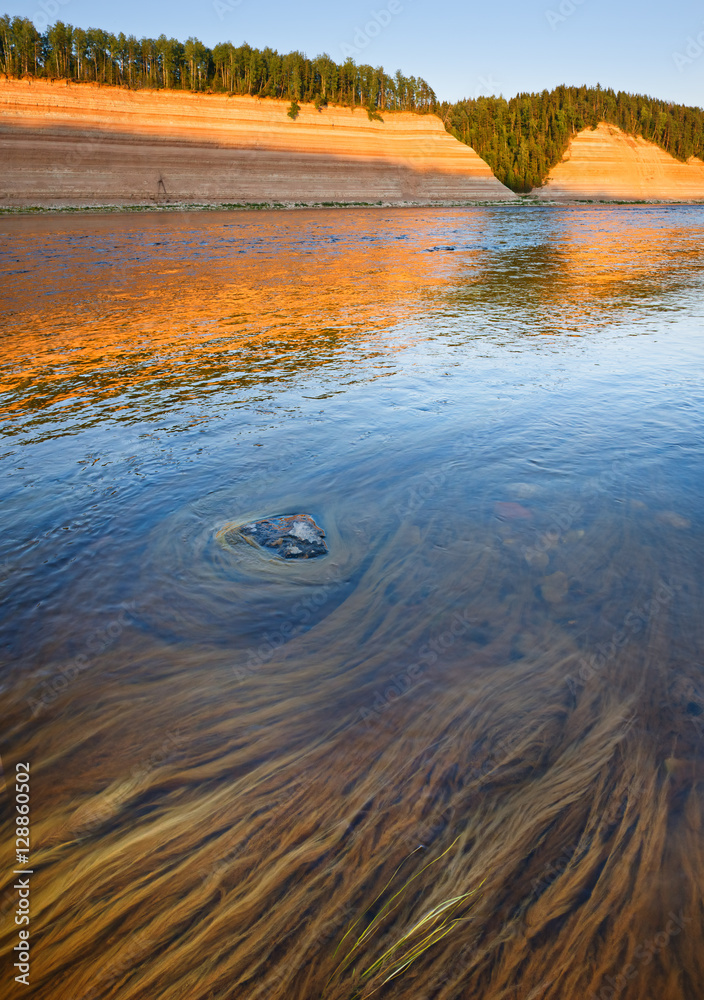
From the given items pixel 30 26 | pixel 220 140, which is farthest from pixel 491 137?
pixel 30 26

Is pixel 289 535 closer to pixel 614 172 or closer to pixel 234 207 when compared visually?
pixel 234 207

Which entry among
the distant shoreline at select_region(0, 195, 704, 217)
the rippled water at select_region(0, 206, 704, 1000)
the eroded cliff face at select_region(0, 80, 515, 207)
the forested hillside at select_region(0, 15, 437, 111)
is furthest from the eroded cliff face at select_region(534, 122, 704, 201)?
the rippled water at select_region(0, 206, 704, 1000)

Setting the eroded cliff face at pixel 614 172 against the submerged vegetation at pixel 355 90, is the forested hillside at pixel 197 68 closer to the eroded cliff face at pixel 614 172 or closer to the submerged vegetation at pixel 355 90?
the submerged vegetation at pixel 355 90

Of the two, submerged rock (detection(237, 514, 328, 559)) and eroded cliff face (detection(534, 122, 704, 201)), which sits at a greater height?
eroded cliff face (detection(534, 122, 704, 201))

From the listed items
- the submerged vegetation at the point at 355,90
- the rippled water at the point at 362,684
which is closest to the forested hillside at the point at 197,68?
the submerged vegetation at the point at 355,90

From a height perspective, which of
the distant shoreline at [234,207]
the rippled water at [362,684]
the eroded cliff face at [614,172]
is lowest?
the rippled water at [362,684]

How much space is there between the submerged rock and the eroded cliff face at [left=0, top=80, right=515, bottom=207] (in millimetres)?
47450

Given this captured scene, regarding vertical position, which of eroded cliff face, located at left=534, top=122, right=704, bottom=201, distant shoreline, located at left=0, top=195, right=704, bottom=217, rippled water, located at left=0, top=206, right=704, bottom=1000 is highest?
eroded cliff face, located at left=534, top=122, right=704, bottom=201

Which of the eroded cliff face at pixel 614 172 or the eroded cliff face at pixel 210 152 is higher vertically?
the eroded cliff face at pixel 614 172

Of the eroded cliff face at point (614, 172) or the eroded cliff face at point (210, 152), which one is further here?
the eroded cliff face at point (614, 172)

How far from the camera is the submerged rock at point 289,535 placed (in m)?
2.85

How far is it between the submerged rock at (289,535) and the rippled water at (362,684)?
0.26 feet

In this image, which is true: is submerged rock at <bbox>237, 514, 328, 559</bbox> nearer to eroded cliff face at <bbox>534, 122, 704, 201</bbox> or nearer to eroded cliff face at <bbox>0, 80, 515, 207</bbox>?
eroded cliff face at <bbox>0, 80, 515, 207</bbox>

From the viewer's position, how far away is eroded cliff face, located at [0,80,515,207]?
136 ft
